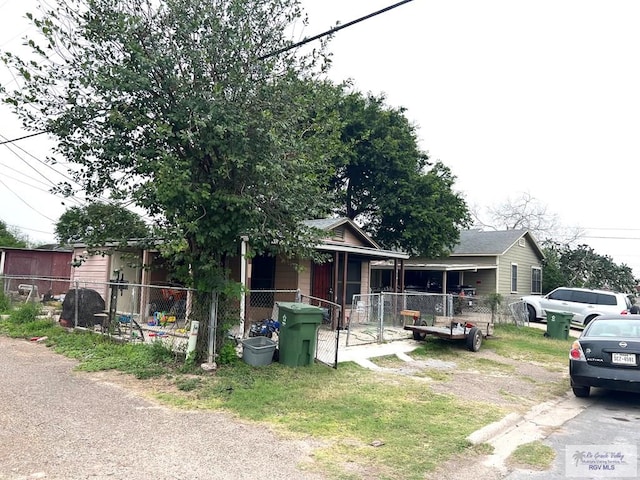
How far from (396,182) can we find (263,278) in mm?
10168

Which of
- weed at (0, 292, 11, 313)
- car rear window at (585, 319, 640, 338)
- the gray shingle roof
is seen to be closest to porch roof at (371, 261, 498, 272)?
the gray shingle roof

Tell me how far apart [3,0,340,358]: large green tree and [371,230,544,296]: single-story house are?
51.7 feet

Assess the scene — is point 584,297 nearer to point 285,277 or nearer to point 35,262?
point 285,277

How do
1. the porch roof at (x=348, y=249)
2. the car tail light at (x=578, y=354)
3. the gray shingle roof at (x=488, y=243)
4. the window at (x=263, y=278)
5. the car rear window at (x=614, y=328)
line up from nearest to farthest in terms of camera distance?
1. the car tail light at (x=578, y=354)
2. the car rear window at (x=614, y=328)
3. the porch roof at (x=348, y=249)
4. the window at (x=263, y=278)
5. the gray shingle roof at (x=488, y=243)

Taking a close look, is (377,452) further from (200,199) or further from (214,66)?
(214,66)

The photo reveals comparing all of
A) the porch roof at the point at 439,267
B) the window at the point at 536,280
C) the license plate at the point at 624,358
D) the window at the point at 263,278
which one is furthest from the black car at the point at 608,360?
the window at the point at 536,280

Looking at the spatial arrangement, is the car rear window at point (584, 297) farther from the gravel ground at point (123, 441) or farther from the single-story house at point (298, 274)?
the gravel ground at point (123, 441)

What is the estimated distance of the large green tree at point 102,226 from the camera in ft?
25.3

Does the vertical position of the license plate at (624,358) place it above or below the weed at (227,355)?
above

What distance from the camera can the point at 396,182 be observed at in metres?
22.3

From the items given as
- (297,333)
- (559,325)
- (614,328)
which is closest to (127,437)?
(297,333)

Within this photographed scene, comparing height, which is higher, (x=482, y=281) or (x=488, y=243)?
(x=488, y=243)

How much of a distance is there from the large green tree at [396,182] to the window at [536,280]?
7.09m

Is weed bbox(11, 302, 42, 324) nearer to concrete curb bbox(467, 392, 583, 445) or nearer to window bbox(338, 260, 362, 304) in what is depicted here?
window bbox(338, 260, 362, 304)
